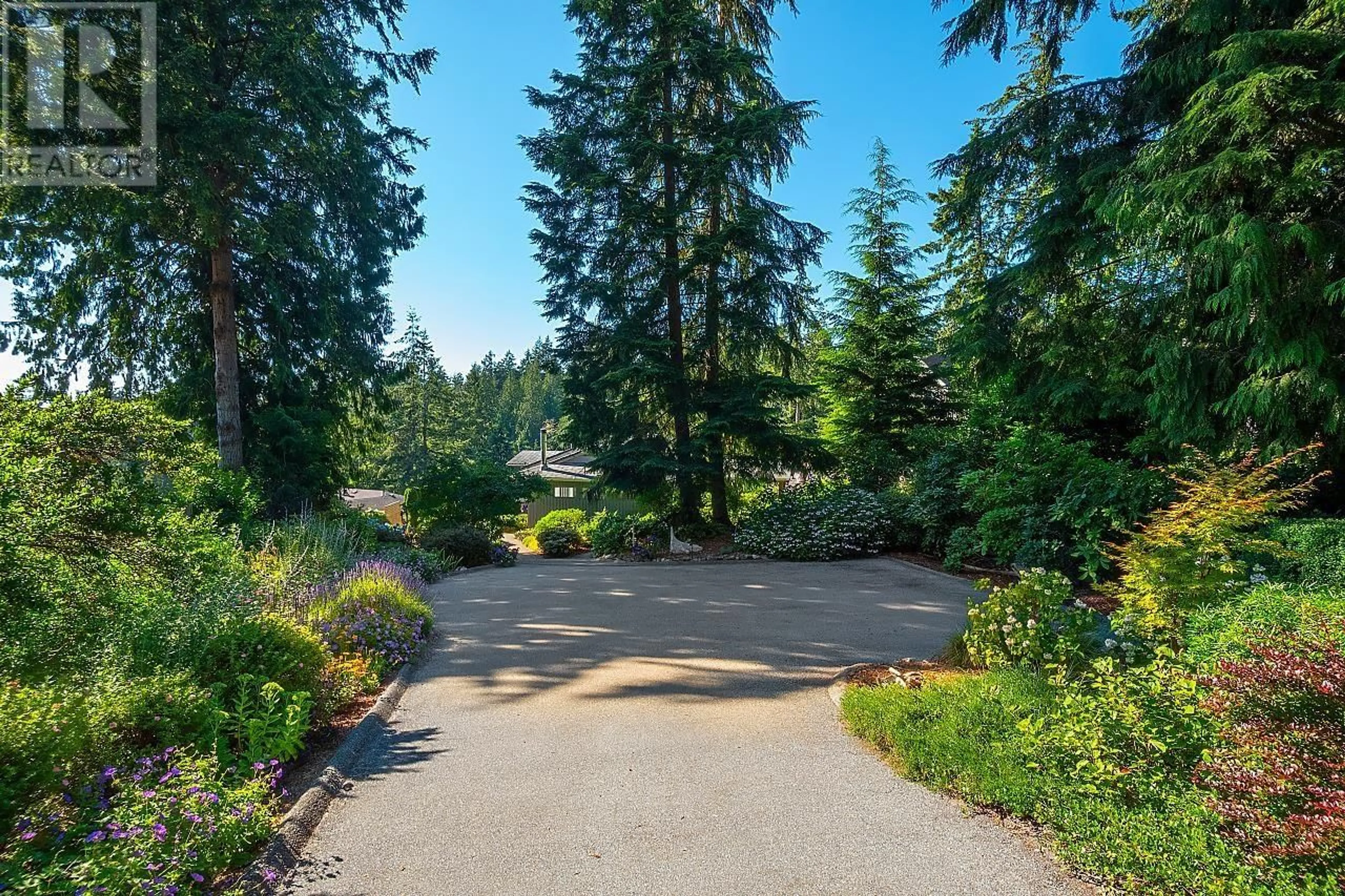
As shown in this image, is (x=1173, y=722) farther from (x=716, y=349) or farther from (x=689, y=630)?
(x=716, y=349)

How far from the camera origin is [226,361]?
457 inches

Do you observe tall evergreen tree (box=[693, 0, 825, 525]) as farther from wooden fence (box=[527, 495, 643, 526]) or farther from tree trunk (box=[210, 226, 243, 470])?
wooden fence (box=[527, 495, 643, 526])

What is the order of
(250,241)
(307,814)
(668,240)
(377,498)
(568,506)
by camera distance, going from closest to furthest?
(307,814), (250,241), (668,240), (568,506), (377,498)

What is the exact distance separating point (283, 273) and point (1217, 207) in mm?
15186

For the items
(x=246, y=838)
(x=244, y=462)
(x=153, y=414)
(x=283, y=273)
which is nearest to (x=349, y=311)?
(x=283, y=273)

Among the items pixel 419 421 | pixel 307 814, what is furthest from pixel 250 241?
pixel 419 421

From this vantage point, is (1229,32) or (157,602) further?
(1229,32)

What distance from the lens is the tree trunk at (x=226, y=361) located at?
11500 mm

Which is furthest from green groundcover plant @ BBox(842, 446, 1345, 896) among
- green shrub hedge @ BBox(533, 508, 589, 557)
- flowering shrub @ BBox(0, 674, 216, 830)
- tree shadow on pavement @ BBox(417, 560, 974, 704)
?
green shrub hedge @ BBox(533, 508, 589, 557)

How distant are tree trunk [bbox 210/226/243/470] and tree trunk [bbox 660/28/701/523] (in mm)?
8345

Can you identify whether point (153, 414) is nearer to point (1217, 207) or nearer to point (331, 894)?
point (331, 894)

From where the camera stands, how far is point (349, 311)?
43.9ft
